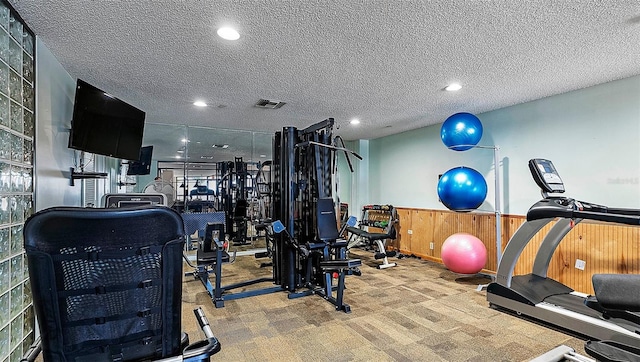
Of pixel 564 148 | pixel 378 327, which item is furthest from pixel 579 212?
pixel 378 327

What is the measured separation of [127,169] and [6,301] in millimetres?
3893

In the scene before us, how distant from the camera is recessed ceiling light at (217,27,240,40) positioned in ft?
7.80

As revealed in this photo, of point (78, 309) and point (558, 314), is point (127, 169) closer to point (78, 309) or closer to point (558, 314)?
point (78, 309)

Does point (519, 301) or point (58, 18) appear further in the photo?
point (519, 301)

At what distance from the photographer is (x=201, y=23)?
7.51ft

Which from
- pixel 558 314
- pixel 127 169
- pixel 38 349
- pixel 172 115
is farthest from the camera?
pixel 127 169

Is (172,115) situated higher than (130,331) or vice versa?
(172,115)

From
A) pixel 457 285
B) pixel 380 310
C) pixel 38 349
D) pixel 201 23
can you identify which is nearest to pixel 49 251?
pixel 38 349

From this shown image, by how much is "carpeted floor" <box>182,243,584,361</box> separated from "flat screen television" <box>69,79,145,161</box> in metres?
1.84

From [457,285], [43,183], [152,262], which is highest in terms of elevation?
[43,183]

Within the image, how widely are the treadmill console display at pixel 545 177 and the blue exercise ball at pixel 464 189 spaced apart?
1029 mm

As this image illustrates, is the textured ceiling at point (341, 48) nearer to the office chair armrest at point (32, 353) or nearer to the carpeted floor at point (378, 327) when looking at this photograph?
the office chair armrest at point (32, 353)

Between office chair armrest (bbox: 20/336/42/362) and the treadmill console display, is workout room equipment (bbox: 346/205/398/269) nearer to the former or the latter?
the treadmill console display

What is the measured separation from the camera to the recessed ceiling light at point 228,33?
2.38 m
